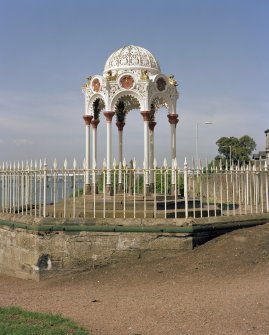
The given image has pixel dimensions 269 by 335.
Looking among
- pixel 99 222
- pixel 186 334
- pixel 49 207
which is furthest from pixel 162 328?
pixel 49 207

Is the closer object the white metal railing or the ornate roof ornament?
the white metal railing

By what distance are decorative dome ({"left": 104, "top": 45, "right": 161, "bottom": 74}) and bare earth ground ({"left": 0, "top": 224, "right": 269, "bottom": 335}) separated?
5.91m

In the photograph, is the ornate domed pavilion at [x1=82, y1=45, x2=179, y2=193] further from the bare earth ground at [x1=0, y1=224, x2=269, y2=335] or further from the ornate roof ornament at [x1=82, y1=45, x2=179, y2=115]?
the bare earth ground at [x1=0, y1=224, x2=269, y2=335]

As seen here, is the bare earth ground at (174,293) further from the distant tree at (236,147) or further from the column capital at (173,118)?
the distant tree at (236,147)

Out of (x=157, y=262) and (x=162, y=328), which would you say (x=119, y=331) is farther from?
(x=157, y=262)

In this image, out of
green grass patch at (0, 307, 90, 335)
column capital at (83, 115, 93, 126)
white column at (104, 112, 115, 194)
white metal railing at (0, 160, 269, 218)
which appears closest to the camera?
green grass patch at (0, 307, 90, 335)

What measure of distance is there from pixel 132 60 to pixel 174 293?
7649mm

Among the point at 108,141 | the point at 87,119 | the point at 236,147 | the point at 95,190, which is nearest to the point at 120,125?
the point at 87,119

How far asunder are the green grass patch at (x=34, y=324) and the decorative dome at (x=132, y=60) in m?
8.18

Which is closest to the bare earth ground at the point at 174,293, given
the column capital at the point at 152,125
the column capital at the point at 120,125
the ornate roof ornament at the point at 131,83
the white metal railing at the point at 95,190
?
the white metal railing at the point at 95,190

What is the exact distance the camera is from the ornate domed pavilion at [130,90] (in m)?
11.1

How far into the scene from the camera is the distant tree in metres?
56.2

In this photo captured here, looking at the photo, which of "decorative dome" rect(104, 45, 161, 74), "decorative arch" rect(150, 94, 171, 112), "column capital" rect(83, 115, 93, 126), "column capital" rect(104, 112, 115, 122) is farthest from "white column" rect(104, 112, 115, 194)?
"decorative arch" rect(150, 94, 171, 112)

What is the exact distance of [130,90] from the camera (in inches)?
440
